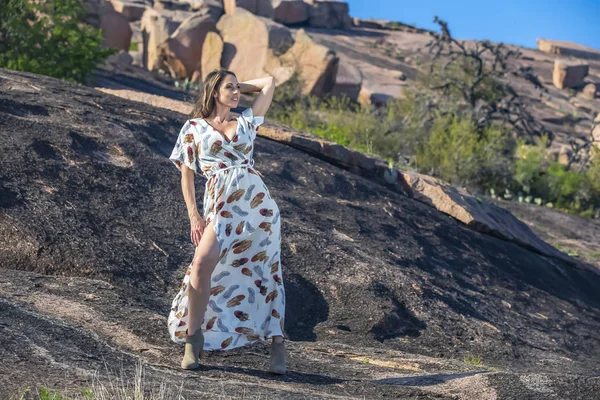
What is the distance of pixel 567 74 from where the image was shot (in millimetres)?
53344

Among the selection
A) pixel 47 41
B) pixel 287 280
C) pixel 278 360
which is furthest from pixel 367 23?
pixel 278 360

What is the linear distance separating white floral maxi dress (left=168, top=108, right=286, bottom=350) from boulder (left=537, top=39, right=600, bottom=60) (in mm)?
59774

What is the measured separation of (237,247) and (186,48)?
29652mm

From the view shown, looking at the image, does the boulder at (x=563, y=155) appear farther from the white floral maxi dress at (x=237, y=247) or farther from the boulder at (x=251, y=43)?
the white floral maxi dress at (x=237, y=247)

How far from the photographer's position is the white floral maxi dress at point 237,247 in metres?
5.66

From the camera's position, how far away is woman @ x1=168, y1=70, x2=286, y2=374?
5.65 meters

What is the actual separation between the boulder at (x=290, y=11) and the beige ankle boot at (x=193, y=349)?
1876 inches

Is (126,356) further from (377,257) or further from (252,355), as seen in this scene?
(377,257)

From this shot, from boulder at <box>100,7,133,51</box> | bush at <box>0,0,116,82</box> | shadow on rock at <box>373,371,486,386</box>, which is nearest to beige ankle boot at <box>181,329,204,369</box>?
shadow on rock at <box>373,371,486,386</box>

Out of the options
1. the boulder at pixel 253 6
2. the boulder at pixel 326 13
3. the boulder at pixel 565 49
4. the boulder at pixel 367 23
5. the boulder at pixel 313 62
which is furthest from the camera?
the boulder at pixel 565 49

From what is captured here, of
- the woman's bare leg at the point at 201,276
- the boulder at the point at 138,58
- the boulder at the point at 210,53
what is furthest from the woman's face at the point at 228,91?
the boulder at the point at 138,58

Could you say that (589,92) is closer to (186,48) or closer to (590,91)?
(590,91)

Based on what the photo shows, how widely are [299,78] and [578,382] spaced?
76.7 ft

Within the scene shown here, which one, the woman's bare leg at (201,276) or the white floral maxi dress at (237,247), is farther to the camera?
the white floral maxi dress at (237,247)
